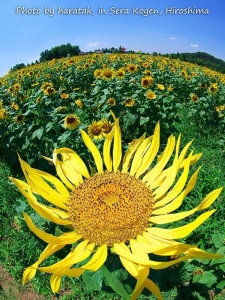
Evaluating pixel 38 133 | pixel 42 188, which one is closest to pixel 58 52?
pixel 38 133

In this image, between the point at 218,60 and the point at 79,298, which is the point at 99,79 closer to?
the point at 79,298

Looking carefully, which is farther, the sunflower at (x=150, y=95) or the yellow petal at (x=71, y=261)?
the sunflower at (x=150, y=95)

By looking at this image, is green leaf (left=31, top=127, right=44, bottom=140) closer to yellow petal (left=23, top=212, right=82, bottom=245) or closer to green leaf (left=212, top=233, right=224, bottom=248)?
green leaf (left=212, top=233, right=224, bottom=248)

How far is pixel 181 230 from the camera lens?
3.50 ft

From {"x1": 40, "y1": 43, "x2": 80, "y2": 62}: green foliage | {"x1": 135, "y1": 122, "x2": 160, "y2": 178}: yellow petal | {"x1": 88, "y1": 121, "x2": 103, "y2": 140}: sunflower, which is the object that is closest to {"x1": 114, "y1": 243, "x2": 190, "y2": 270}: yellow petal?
{"x1": 135, "y1": 122, "x2": 160, "y2": 178}: yellow petal

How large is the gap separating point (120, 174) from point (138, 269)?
1.87 feet

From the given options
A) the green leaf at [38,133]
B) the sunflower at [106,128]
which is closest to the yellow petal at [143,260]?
the sunflower at [106,128]

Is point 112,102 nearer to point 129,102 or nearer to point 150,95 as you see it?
point 129,102

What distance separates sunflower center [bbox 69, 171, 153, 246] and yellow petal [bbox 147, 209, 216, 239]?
6 centimetres

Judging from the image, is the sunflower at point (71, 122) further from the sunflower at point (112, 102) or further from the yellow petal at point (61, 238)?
the yellow petal at point (61, 238)

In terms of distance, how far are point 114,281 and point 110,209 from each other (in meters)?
0.25

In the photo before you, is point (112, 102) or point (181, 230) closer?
point (181, 230)

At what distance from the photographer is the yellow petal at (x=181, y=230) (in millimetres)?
963

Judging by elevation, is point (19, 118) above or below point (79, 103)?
below
